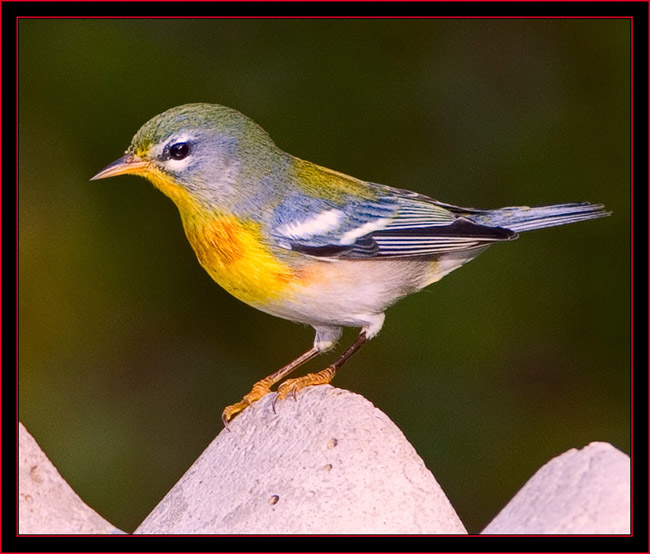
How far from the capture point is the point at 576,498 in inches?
141

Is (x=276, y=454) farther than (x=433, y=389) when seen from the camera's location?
No

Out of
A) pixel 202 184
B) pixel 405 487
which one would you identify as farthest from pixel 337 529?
pixel 202 184

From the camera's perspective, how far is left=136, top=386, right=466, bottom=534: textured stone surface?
3734 millimetres

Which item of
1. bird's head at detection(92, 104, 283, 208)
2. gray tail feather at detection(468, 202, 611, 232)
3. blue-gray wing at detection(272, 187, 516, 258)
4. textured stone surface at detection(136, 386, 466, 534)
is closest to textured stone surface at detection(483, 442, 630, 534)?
textured stone surface at detection(136, 386, 466, 534)

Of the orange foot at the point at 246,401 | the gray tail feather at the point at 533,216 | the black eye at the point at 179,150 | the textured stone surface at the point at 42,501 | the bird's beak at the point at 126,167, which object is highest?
the black eye at the point at 179,150

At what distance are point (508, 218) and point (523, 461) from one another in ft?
6.20

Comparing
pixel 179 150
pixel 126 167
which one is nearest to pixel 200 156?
pixel 179 150

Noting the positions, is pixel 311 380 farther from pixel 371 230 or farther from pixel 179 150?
pixel 179 150

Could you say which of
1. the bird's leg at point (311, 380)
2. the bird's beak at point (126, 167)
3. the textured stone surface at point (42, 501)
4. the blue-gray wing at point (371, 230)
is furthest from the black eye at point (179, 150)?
the textured stone surface at point (42, 501)

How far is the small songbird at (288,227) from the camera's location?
4484 mm

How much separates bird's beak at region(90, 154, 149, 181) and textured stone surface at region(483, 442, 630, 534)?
1.93 metres

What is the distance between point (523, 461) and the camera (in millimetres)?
6383

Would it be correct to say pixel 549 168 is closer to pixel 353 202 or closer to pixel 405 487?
pixel 353 202

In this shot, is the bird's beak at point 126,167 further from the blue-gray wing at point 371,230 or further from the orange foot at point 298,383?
the orange foot at point 298,383
